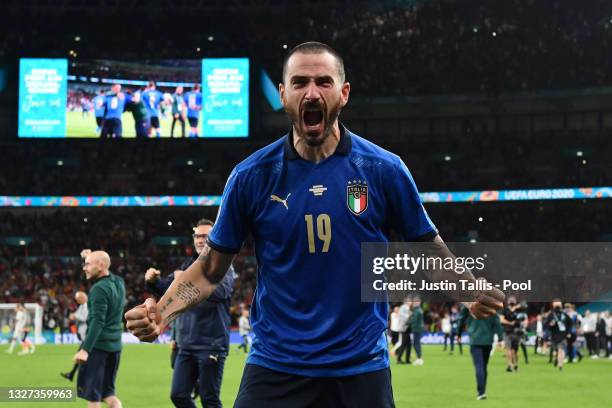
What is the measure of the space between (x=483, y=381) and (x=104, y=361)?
8.21 meters

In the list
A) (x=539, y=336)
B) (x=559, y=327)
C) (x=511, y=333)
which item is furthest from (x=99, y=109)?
(x=511, y=333)

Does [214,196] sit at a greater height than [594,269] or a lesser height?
greater

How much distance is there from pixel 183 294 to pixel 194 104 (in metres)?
48.9

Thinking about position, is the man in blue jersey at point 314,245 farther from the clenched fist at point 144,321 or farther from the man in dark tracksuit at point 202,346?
the man in dark tracksuit at point 202,346

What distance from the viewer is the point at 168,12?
200 feet

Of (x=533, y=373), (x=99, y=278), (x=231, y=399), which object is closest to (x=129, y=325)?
(x=99, y=278)

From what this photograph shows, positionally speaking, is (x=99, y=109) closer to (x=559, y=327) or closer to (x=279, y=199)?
(x=559, y=327)

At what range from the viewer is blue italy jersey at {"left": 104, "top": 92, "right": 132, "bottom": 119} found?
52.6 m

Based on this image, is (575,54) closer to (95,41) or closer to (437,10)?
(437,10)

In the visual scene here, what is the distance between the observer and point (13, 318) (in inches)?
1533

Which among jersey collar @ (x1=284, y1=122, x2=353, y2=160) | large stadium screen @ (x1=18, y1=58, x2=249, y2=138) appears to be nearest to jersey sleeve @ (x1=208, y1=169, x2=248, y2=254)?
jersey collar @ (x1=284, y1=122, x2=353, y2=160)

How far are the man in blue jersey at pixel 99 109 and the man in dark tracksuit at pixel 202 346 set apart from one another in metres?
43.4

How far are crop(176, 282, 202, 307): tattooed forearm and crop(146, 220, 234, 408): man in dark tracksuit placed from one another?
5.64 m

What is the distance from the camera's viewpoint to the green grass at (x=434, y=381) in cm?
1644
